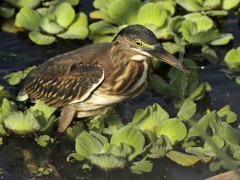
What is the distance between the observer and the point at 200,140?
630 cm

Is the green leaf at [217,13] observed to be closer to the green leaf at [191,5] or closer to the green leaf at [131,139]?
the green leaf at [191,5]

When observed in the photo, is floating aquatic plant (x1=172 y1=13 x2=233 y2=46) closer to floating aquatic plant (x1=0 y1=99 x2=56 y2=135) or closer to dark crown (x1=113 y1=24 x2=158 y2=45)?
dark crown (x1=113 y1=24 x2=158 y2=45)

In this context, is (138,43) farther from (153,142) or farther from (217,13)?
(217,13)

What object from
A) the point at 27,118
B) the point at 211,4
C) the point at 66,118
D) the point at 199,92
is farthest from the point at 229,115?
the point at 211,4

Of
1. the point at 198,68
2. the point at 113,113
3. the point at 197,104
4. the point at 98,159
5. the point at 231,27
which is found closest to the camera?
the point at 98,159

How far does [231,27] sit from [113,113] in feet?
8.79

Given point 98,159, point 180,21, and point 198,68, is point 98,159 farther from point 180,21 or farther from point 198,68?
point 180,21

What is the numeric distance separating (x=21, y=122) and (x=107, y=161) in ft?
3.49

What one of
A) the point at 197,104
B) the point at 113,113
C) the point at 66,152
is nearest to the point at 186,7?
the point at 197,104

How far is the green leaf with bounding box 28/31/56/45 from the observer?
310 inches

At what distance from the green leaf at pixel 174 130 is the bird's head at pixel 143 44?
0.55 metres

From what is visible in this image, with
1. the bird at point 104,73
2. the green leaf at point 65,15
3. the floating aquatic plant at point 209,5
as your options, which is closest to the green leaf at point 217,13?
the floating aquatic plant at point 209,5

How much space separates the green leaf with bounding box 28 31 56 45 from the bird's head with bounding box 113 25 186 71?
1877mm

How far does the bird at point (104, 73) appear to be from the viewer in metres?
6.02
